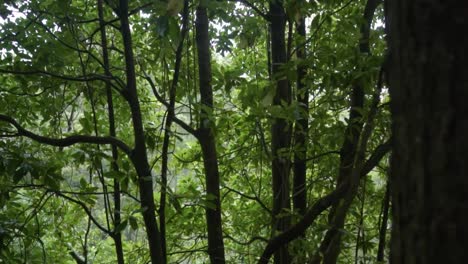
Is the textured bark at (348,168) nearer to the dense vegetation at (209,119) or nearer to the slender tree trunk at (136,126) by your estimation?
the dense vegetation at (209,119)

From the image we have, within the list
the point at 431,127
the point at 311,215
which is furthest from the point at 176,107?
Result: the point at 431,127

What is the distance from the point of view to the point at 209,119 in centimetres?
189

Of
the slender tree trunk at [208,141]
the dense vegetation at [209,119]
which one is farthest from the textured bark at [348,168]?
the slender tree trunk at [208,141]

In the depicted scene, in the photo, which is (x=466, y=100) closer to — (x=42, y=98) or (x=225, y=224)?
(x=42, y=98)

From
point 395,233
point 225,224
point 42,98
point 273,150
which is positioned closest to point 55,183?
point 273,150

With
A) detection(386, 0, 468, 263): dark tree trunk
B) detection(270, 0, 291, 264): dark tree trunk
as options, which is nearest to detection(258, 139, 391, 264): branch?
detection(270, 0, 291, 264): dark tree trunk

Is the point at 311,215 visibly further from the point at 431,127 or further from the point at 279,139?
the point at 431,127

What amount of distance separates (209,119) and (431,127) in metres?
1.35

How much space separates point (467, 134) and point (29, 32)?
2.51 m

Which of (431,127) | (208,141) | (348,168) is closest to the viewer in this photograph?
(431,127)

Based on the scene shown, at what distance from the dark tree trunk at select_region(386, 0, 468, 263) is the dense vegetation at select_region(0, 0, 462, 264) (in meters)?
0.68

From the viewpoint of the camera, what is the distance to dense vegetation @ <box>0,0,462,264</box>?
1729 mm

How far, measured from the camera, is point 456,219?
57 cm

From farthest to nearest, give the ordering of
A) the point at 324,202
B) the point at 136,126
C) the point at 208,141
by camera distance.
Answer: the point at 208,141 → the point at 136,126 → the point at 324,202
